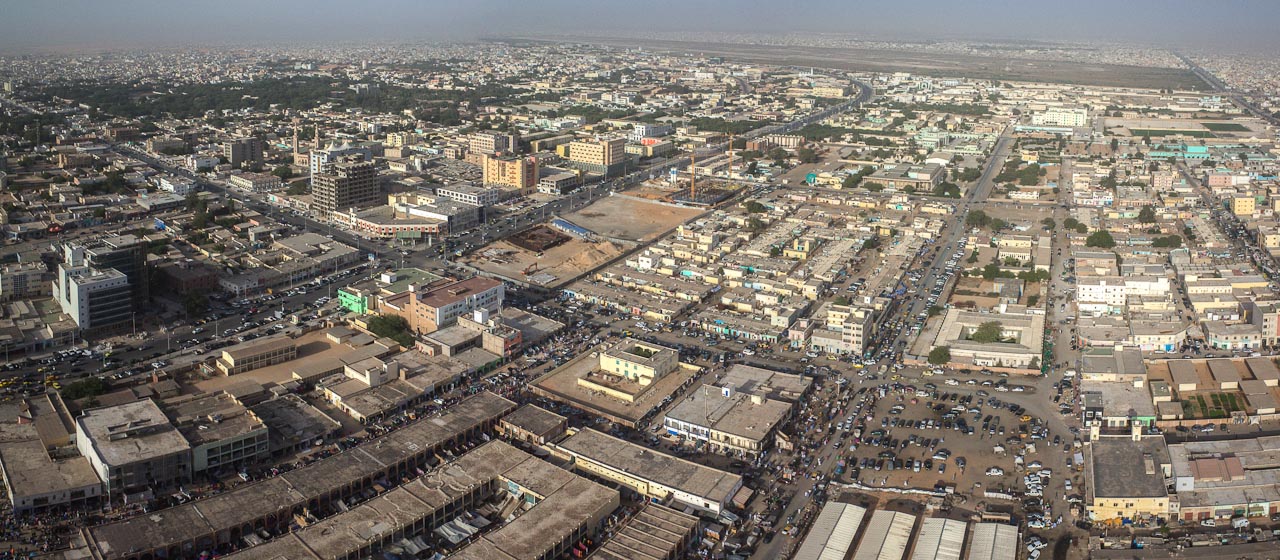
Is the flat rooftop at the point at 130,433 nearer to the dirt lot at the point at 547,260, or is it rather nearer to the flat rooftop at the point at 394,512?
the flat rooftop at the point at 394,512

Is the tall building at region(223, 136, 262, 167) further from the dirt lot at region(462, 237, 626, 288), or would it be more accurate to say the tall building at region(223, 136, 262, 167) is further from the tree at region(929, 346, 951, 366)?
the tree at region(929, 346, 951, 366)

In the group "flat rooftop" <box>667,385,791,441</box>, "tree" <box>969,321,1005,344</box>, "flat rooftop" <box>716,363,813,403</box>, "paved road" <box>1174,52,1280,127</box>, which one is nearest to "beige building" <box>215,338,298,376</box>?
"flat rooftop" <box>667,385,791,441</box>

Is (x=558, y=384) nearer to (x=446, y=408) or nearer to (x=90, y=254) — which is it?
(x=446, y=408)

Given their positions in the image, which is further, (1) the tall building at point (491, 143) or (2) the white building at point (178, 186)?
(1) the tall building at point (491, 143)

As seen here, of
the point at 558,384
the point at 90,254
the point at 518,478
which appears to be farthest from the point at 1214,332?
the point at 90,254

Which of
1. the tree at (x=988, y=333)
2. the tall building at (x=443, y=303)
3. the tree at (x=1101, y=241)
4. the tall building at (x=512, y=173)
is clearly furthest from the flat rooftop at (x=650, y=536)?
the tall building at (x=512, y=173)
